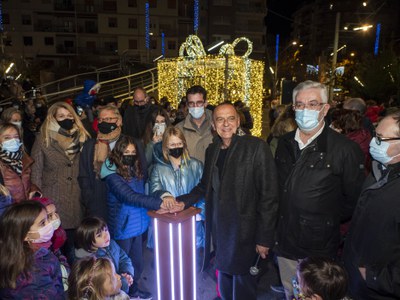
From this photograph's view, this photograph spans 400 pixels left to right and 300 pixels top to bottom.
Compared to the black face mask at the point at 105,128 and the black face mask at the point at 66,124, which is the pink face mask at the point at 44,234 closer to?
the black face mask at the point at 105,128

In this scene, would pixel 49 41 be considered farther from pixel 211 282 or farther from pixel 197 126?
pixel 211 282

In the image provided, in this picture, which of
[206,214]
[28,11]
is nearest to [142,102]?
[206,214]

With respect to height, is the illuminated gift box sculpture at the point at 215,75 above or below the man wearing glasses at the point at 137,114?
above

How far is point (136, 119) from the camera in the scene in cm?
625

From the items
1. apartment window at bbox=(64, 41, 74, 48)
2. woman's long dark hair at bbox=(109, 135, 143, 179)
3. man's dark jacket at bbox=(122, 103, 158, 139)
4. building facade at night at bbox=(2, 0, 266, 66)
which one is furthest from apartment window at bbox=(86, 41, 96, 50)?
woman's long dark hair at bbox=(109, 135, 143, 179)

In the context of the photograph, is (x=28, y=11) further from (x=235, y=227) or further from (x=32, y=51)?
(x=235, y=227)

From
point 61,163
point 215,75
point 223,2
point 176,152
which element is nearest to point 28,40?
point 223,2

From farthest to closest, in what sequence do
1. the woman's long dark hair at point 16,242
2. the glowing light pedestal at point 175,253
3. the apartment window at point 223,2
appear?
the apartment window at point 223,2, the glowing light pedestal at point 175,253, the woman's long dark hair at point 16,242

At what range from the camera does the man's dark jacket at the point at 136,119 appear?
243 inches

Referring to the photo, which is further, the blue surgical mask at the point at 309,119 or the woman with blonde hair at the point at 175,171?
the woman with blonde hair at the point at 175,171

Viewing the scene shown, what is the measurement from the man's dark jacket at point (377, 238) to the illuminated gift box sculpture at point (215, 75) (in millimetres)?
10020

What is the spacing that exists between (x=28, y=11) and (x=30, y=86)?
3080 cm

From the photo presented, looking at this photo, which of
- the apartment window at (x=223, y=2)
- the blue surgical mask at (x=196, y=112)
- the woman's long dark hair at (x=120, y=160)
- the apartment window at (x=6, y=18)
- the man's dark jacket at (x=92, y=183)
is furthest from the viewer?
the apartment window at (x=223, y=2)

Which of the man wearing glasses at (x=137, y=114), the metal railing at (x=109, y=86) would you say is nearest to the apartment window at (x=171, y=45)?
the metal railing at (x=109, y=86)
